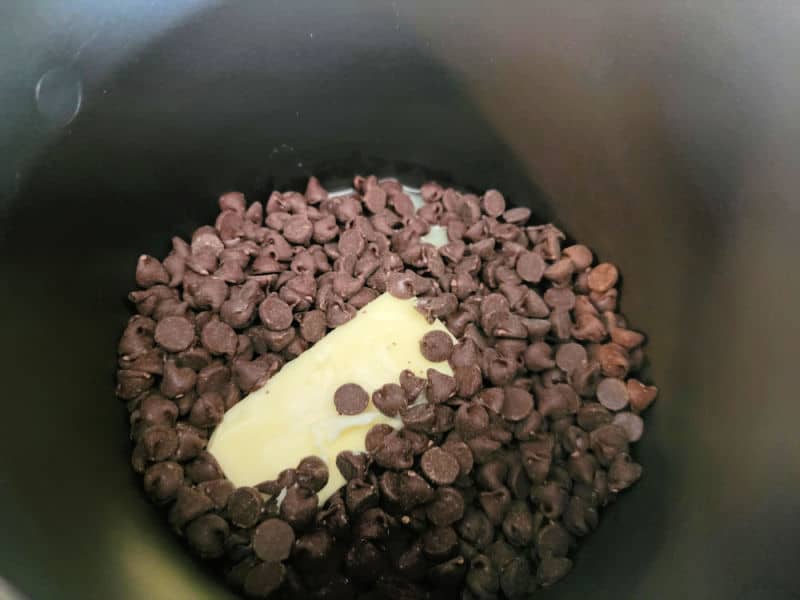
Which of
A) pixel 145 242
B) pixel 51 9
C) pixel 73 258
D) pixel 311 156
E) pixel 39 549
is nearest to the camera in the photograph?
pixel 39 549

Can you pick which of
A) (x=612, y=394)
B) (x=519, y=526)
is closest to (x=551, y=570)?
(x=519, y=526)

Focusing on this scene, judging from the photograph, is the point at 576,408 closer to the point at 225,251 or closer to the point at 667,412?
the point at 667,412

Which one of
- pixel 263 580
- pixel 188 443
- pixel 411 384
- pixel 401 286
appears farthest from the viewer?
pixel 401 286

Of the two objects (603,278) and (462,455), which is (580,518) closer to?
(462,455)

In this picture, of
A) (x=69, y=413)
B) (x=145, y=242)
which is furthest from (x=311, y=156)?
(x=69, y=413)

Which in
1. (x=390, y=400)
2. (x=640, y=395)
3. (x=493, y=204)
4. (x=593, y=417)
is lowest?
(x=390, y=400)

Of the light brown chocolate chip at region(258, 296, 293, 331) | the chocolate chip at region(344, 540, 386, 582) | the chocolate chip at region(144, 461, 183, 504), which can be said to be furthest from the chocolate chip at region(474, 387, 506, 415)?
the chocolate chip at region(144, 461, 183, 504)

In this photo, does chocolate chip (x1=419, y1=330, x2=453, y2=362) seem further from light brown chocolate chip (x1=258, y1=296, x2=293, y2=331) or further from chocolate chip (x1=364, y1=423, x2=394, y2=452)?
light brown chocolate chip (x1=258, y1=296, x2=293, y2=331)

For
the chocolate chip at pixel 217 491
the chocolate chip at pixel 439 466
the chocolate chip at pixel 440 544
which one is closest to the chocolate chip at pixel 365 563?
the chocolate chip at pixel 440 544
